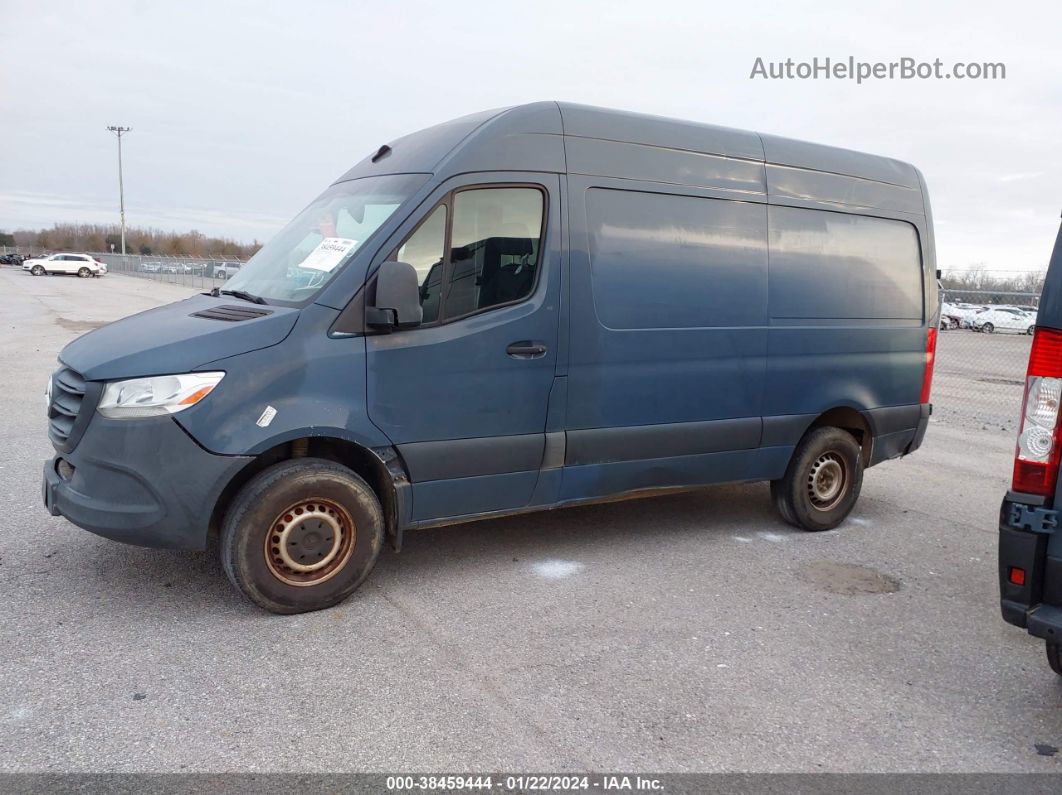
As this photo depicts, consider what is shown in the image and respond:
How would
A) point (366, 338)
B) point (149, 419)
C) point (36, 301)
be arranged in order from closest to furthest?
point (149, 419) < point (366, 338) < point (36, 301)

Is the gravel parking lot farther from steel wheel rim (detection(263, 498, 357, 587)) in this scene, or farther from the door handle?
the door handle


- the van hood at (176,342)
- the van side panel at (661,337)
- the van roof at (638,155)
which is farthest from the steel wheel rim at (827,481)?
the van hood at (176,342)

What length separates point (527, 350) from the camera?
4.66m

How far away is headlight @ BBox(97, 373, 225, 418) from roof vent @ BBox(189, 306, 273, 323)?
41cm

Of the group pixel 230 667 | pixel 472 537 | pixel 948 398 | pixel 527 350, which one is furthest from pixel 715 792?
pixel 948 398

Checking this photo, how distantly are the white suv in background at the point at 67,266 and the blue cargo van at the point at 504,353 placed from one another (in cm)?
6191

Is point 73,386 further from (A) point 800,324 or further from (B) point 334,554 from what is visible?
(A) point 800,324

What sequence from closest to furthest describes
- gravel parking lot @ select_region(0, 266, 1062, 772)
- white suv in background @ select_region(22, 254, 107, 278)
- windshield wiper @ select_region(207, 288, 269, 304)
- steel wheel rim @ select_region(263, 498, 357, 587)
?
gravel parking lot @ select_region(0, 266, 1062, 772), steel wheel rim @ select_region(263, 498, 357, 587), windshield wiper @ select_region(207, 288, 269, 304), white suv in background @ select_region(22, 254, 107, 278)

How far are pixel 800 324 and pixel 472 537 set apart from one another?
2.61 metres

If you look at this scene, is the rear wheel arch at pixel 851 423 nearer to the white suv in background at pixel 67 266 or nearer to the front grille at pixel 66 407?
the front grille at pixel 66 407

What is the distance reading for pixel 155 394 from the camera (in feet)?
12.8

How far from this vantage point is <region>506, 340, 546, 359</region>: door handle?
4.61 meters

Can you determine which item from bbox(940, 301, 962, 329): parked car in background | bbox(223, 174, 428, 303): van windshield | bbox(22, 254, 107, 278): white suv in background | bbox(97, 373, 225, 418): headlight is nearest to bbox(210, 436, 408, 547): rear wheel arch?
bbox(97, 373, 225, 418): headlight

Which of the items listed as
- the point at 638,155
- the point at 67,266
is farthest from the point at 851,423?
the point at 67,266
